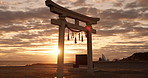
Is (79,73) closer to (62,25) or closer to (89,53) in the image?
(89,53)

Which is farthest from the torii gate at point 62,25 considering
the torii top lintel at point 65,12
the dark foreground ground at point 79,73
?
the dark foreground ground at point 79,73

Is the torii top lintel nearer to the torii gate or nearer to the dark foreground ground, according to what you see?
the torii gate

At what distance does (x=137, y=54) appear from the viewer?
42844 mm

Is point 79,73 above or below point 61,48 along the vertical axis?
below

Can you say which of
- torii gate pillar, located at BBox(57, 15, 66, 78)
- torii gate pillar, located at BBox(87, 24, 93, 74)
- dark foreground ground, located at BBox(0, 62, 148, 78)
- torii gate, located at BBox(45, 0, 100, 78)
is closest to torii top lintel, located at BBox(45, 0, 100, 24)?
torii gate, located at BBox(45, 0, 100, 78)

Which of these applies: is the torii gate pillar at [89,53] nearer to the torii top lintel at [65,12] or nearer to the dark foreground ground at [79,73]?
the dark foreground ground at [79,73]

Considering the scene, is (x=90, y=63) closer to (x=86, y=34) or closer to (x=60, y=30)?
(x=86, y=34)

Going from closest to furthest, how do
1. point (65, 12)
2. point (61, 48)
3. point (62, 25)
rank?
point (61, 48) → point (62, 25) → point (65, 12)

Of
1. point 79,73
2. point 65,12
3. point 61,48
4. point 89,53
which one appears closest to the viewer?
point 61,48

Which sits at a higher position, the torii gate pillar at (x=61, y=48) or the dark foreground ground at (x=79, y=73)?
the torii gate pillar at (x=61, y=48)

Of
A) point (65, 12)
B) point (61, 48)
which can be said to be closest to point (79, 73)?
point (61, 48)

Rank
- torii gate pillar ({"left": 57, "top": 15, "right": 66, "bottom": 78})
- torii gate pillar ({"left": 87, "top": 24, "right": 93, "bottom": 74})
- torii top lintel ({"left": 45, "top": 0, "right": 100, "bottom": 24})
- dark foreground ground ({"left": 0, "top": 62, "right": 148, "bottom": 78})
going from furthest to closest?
1. torii gate pillar ({"left": 87, "top": 24, "right": 93, "bottom": 74})
2. dark foreground ground ({"left": 0, "top": 62, "right": 148, "bottom": 78})
3. torii gate pillar ({"left": 57, "top": 15, "right": 66, "bottom": 78})
4. torii top lintel ({"left": 45, "top": 0, "right": 100, "bottom": 24})

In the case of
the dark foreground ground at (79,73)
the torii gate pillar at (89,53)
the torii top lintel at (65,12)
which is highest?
the torii top lintel at (65,12)

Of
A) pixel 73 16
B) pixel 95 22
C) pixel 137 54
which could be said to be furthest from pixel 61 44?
pixel 137 54
